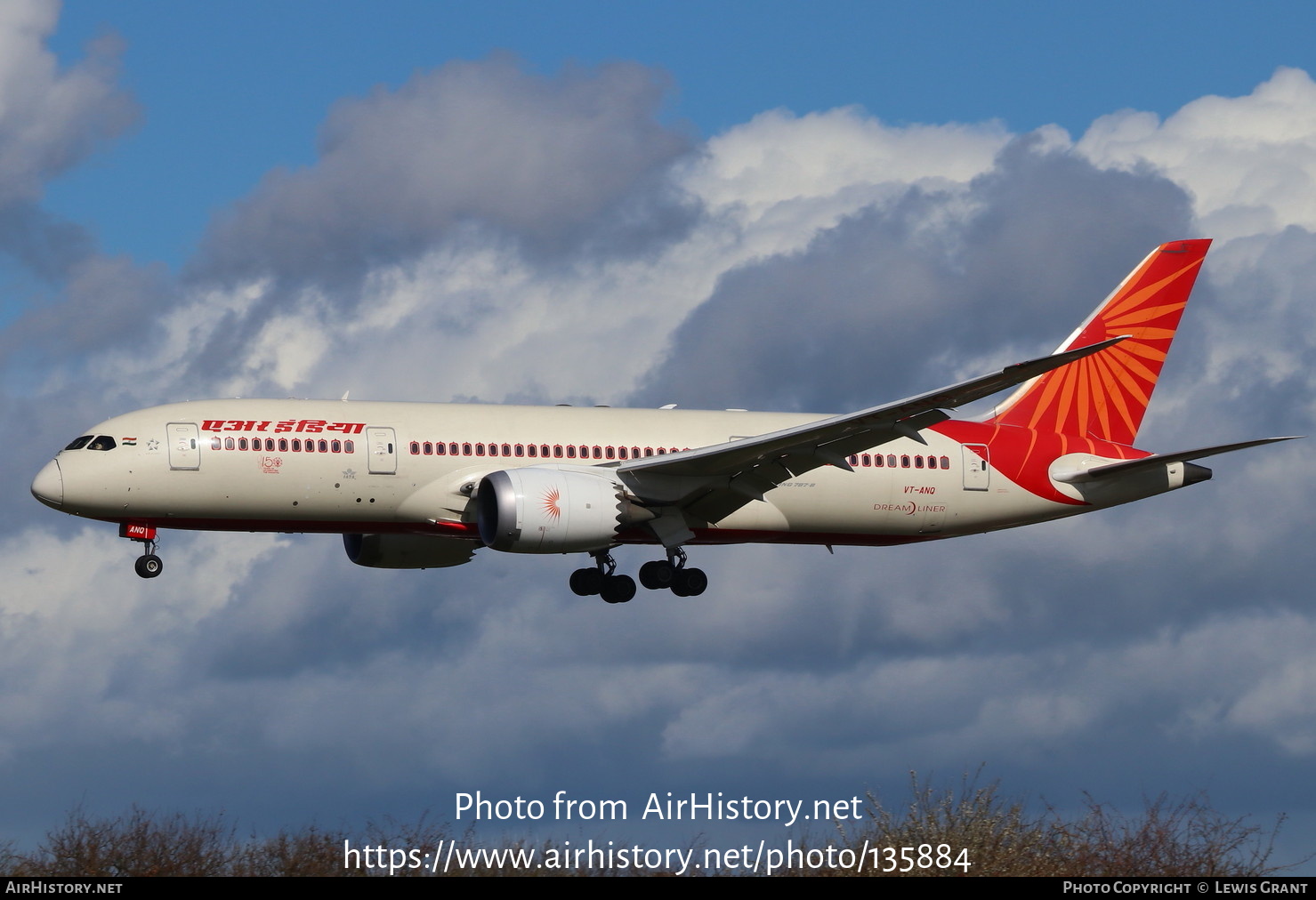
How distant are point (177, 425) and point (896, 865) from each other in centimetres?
2223

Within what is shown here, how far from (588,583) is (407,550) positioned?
5.60 metres

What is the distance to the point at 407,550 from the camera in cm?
5122

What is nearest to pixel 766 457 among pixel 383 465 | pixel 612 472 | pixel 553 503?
pixel 612 472

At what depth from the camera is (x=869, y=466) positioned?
49000 mm

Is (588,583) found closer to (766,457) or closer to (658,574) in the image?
(658,574)

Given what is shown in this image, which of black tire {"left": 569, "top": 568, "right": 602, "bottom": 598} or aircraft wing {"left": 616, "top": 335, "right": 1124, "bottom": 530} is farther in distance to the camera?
black tire {"left": 569, "top": 568, "right": 602, "bottom": 598}

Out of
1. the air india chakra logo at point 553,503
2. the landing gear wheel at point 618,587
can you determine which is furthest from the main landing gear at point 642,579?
the air india chakra logo at point 553,503

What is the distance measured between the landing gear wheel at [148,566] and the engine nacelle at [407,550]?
23.6 feet

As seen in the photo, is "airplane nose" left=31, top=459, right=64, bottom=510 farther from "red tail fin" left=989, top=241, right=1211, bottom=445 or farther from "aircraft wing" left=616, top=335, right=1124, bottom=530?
"red tail fin" left=989, top=241, right=1211, bottom=445

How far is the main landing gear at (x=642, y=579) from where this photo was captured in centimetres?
4862

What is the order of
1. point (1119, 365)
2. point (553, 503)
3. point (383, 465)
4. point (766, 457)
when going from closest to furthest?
point (553, 503)
point (383, 465)
point (766, 457)
point (1119, 365)

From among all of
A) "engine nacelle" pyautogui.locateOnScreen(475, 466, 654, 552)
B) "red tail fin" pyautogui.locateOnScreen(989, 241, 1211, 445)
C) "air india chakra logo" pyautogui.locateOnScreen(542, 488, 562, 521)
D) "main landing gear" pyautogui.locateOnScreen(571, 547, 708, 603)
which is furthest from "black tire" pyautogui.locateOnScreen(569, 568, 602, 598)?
"red tail fin" pyautogui.locateOnScreen(989, 241, 1211, 445)

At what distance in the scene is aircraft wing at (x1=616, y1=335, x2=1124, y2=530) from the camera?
136 feet
